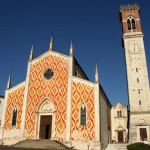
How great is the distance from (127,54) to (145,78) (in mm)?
4438

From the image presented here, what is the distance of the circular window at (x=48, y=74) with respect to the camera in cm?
2145

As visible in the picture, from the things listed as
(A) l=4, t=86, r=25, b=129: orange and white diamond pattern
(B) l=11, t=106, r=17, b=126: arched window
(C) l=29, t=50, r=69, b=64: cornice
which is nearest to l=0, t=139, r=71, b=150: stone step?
(A) l=4, t=86, r=25, b=129: orange and white diamond pattern

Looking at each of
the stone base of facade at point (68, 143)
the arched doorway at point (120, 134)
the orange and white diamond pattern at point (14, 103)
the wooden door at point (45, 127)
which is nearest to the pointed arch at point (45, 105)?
the wooden door at point (45, 127)

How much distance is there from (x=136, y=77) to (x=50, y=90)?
12.2m

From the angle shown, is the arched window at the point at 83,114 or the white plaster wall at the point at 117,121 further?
the white plaster wall at the point at 117,121

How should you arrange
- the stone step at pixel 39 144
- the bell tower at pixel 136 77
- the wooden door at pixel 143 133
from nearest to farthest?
the stone step at pixel 39 144 < the wooden door at pixel 143 133 < the bell tower at pixel 136 77

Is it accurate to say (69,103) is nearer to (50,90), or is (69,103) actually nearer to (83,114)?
(83,114)

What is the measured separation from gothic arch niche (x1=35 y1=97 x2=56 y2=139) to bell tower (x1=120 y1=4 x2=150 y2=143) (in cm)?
1025

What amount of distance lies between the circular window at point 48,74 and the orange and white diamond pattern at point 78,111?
321 centimetres

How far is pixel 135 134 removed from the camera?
2245 centimetres

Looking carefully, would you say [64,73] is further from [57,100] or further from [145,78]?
[145,78]

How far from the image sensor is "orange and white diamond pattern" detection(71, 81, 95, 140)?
17828mm

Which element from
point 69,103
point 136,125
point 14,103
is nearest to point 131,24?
point 136,125

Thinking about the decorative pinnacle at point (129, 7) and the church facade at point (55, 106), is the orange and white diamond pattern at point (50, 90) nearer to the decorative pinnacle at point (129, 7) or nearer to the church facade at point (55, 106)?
the church facade at point (55, 106)
